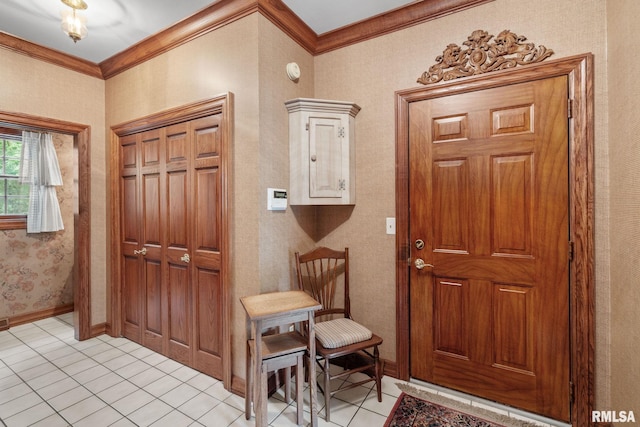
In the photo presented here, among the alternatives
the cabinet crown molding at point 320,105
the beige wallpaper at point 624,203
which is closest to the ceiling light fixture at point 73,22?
the cabinet crown molding at point 320,105

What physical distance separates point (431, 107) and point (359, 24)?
0.93m

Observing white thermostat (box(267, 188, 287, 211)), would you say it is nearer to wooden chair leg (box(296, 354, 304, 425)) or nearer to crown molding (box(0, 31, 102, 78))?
wooden chair leg (box(296, 354, 304, 425))

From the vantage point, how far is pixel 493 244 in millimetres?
1964

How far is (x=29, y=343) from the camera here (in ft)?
9.65

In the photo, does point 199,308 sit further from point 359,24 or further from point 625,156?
point 625,156

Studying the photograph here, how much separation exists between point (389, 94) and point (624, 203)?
1578mm

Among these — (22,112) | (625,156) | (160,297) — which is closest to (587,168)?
(625,156)

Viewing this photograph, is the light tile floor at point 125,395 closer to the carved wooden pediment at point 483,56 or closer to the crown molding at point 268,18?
the carved wooden pediment at point 483,56

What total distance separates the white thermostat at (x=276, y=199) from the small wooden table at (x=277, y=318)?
648mm

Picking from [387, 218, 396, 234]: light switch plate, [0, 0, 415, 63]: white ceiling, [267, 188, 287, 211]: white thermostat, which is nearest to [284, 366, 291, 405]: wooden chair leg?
[267, 188, 287, 211]: white thermostat

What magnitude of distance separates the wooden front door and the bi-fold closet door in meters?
1.57

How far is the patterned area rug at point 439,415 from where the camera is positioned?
178 cm

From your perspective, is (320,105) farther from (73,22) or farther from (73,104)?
(73,104)

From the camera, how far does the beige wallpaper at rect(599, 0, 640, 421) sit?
55.7 inches
